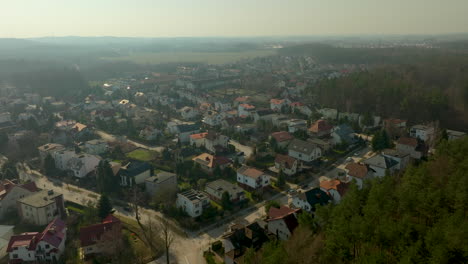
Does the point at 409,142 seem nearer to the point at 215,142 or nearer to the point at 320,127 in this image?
the point at 320,127

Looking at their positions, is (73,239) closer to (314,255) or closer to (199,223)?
(199,223)

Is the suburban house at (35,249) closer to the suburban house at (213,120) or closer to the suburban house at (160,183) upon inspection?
the suburban house at (160,183)

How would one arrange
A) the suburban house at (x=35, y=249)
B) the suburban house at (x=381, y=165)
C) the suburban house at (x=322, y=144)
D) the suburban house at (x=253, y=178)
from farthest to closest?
the suburban house at (x=322, y=144)
the suburban house at (x=381, y=165)
the suburban house at (x=253, y=178)
the suburban house at (x=35, y=249)

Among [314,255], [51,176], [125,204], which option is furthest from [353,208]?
[51,176]

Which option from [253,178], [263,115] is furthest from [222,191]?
[263,115]

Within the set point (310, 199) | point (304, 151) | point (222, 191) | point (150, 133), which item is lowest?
point (222, 191)

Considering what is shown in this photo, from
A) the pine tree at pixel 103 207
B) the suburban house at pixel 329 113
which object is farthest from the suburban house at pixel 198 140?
the suburban house at pixel 329 113
